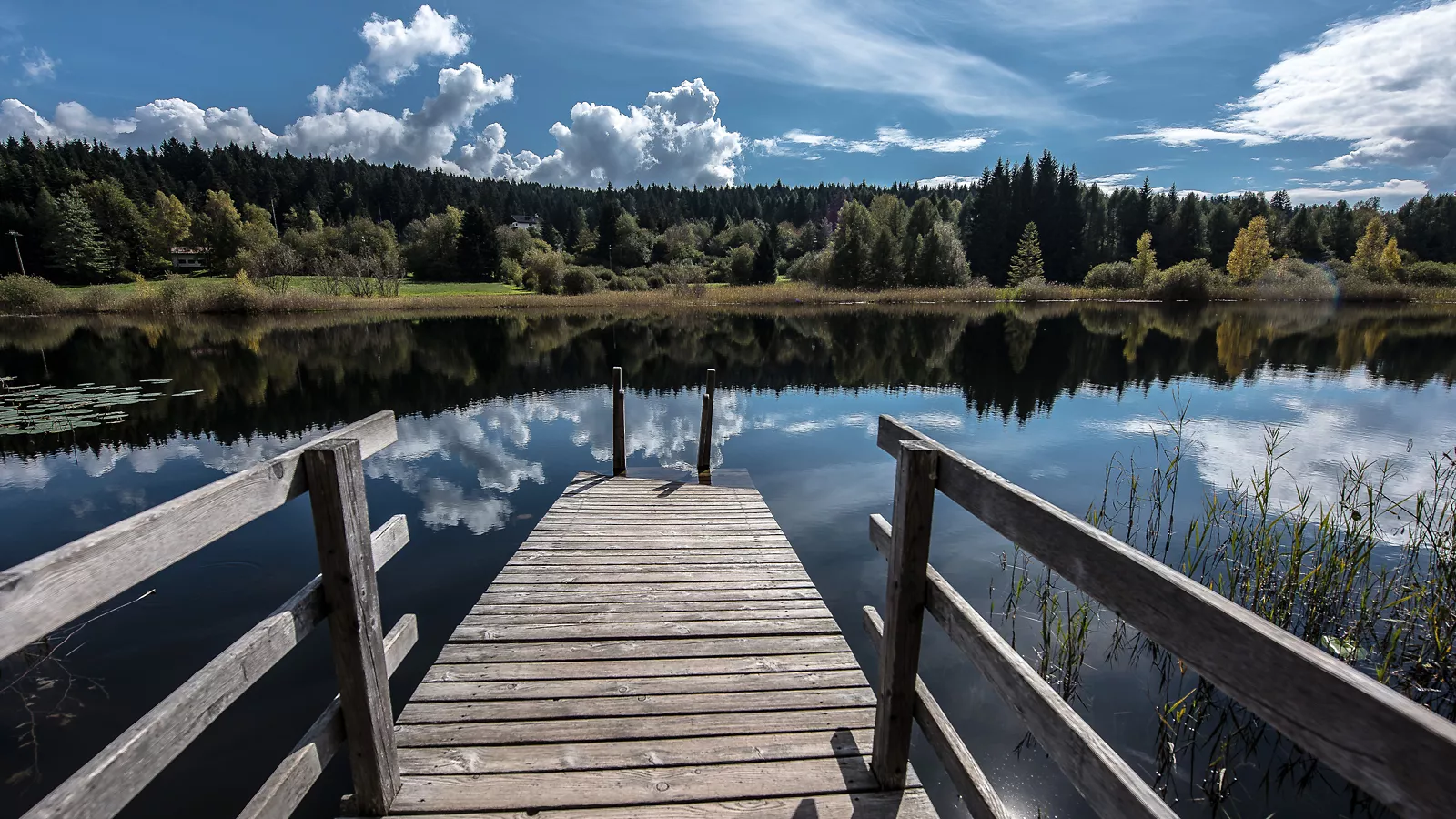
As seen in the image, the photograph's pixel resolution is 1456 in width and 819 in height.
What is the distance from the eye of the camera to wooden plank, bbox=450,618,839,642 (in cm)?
405

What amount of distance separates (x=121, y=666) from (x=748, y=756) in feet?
18.8

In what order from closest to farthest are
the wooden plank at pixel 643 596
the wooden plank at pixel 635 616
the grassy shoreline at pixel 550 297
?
the wooden plank at pixel 635 616 < the wooden plank at pixel 643 596 < the grassy shoreline at pixel 550 297

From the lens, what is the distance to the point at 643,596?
471cm

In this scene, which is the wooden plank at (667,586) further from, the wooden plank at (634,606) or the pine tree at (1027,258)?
the pine tree at (1027,258)

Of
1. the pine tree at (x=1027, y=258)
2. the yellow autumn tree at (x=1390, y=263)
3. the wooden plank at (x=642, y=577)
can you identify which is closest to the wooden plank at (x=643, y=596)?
the wooden plank at (x=642, y=577)

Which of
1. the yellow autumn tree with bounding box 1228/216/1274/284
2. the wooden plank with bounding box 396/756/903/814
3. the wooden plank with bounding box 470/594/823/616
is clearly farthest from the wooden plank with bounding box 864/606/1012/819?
the yellow autumn tree with bounding box 1228/216/1274/284

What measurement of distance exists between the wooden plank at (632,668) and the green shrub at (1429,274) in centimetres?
7714

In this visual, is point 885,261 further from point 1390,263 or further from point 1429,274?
point 1429,274

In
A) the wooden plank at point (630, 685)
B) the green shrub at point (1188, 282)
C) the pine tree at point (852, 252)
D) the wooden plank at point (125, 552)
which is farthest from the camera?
the pine tree at point (852, 252)

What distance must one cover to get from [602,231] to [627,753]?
7166 centimetres

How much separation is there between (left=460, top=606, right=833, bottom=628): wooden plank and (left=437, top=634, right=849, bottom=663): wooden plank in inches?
10.5

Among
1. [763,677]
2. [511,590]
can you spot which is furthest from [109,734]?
[763,677]

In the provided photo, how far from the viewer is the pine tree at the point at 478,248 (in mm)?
62000

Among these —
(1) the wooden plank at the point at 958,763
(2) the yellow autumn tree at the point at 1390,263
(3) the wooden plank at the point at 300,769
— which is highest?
(2) the yellow autumn tree at the point at 1390,263
